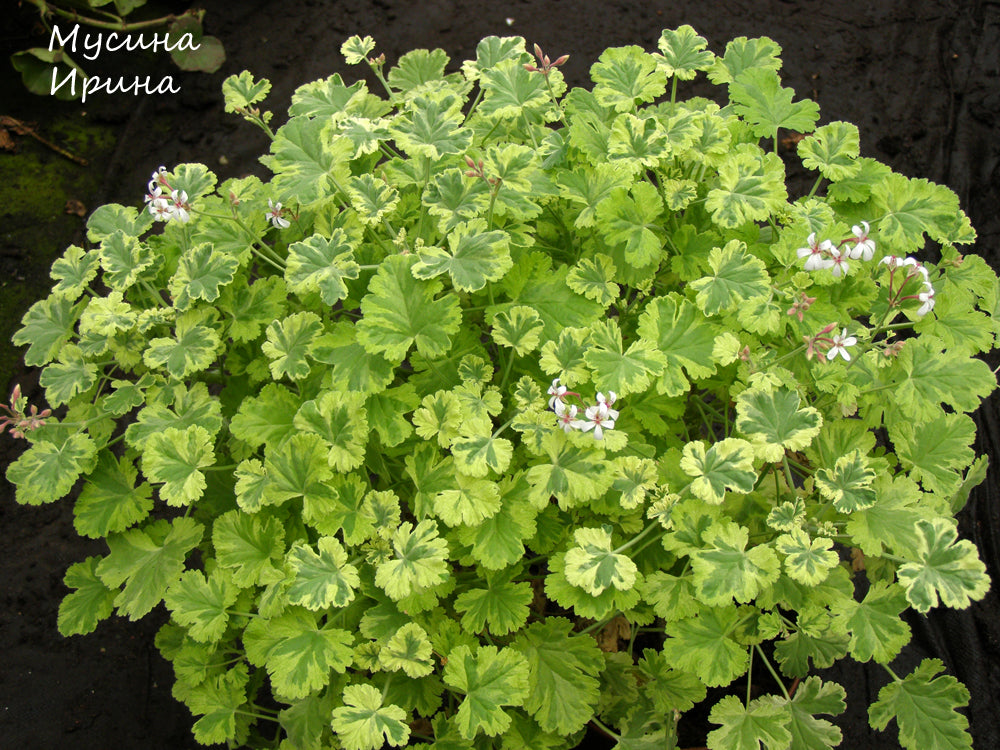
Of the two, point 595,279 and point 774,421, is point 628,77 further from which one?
point 774,421

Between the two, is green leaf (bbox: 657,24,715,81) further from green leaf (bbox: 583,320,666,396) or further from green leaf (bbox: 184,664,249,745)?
green leaf (bbox: 184,664,249,745)

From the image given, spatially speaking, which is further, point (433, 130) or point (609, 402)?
point (433, 130)

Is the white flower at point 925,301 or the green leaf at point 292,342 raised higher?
the white flower at point 925,301

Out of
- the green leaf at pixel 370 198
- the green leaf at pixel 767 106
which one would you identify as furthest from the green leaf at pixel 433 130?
the green leaf at pixel 767 106

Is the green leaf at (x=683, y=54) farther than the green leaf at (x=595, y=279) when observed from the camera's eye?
Yes

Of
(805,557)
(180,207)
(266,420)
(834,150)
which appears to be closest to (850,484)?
(805,557)

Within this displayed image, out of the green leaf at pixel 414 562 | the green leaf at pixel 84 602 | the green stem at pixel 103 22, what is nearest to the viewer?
the green leaf at pixel 414 562

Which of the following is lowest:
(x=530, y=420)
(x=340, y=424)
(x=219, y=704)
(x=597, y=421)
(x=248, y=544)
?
(x=219, y=704)

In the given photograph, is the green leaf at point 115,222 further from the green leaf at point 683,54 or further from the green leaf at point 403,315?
the green leaf at point 683,54
